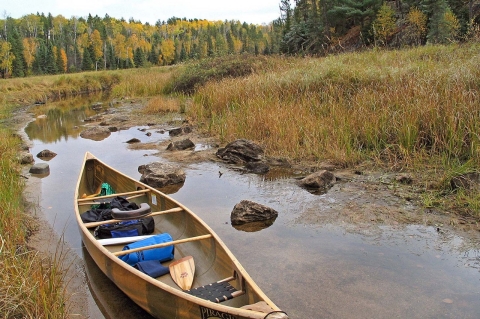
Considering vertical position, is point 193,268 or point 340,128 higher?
point 340,128

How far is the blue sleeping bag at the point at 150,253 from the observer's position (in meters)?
4.14

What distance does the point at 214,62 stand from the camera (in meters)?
20.2

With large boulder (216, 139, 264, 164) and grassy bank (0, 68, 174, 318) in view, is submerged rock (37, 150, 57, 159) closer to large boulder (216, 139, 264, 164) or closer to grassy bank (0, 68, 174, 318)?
grassy bank (0, 68, 174, 318)

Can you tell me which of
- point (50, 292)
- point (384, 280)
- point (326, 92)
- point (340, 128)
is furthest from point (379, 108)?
point (50, 292)

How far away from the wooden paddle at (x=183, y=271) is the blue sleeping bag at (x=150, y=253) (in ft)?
0.76

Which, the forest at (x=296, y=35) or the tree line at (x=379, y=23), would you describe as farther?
the forest at (x=296, y=35)

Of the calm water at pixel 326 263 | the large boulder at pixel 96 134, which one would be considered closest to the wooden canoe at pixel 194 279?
the calm water at pixel 326 263

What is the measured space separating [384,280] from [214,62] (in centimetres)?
1733

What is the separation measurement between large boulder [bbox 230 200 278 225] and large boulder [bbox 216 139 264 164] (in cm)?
290

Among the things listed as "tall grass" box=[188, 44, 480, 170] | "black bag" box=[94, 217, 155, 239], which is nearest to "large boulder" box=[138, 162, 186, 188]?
"tall grass" box=[188, 44, 480, 170]

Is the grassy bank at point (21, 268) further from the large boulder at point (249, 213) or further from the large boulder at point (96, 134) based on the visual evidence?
the large boulder at point (96, 134)

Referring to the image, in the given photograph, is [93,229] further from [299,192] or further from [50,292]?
[299,192]

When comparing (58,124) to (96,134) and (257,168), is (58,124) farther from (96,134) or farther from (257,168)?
(257,168)

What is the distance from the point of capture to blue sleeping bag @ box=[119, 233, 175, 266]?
414 cm
